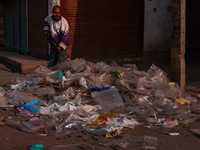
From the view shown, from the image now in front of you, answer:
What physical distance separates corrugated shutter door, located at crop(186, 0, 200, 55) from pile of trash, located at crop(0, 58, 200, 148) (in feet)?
24.7

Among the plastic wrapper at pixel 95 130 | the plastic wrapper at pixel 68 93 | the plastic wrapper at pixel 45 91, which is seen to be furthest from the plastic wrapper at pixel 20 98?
the plastic wrapper at pixel 95 130

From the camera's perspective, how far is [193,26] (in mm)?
14016

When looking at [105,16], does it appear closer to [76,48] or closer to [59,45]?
[76,48]

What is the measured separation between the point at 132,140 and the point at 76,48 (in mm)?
7470

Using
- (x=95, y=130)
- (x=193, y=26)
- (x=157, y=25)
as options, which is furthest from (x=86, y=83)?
(x=193, y=26)

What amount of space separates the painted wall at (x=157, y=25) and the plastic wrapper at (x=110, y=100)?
7.27 meters

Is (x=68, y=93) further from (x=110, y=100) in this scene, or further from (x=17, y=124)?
(x=17, y=124)

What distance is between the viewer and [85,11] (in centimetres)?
1109

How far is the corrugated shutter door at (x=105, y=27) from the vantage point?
1095 cm

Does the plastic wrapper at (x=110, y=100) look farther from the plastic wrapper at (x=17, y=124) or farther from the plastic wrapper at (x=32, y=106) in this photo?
the plastic wrapper at (x=17, y=124)

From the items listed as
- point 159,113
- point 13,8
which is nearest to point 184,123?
point 159,113

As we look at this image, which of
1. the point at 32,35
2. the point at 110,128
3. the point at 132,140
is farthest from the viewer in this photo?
the point at 32,35

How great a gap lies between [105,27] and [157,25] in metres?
2.32

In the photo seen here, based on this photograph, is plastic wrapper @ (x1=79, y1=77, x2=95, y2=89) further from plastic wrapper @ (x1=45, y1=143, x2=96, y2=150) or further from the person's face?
plastic wrapper @ (x1=45, y1=143, x2=96, y2=150)
